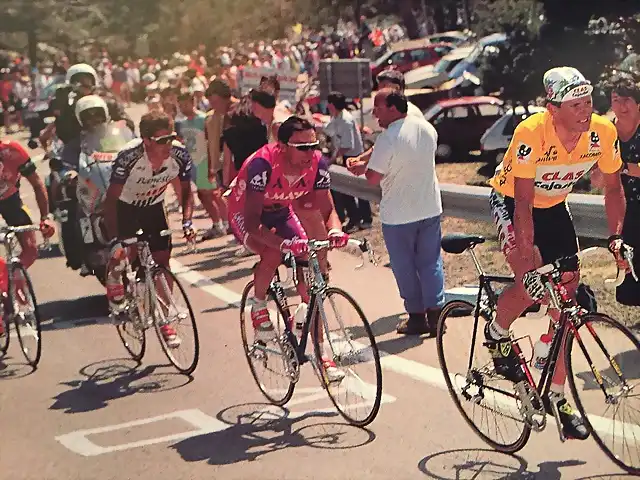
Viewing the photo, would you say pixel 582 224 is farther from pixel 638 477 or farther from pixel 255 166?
pixel 638 477

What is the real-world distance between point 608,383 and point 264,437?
2391mm

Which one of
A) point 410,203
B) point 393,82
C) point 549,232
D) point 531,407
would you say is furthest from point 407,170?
point 531,407

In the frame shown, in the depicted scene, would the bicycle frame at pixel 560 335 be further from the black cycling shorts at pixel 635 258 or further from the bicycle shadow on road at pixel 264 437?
the black cycling shorts at pixel 635 258

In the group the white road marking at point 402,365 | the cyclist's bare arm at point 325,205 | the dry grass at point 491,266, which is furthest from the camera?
the dry grass at point 491,266

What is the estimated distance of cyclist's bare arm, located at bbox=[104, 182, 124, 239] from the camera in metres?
9.16

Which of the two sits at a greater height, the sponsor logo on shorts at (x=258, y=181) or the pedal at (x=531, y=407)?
the sponsor logo on shorts at (x=258, y=181)

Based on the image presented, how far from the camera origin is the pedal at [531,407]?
6.19 m

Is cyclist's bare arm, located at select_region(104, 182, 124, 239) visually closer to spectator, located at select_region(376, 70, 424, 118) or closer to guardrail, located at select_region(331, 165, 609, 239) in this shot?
spectator, located at select_region(376, 70, 424, 118)

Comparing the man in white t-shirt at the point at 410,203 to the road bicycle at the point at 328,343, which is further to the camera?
the man in white t-shirt at the point at 410,203

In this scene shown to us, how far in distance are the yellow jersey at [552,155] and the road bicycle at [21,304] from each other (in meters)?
4.56

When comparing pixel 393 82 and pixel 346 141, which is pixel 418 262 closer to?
pixel 393 82

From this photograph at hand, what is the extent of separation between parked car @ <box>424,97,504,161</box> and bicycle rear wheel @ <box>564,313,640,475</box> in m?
18.7

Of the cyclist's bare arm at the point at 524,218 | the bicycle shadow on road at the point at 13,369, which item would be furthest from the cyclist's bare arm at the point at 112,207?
the cyclist's bare arm at the point at 524,218

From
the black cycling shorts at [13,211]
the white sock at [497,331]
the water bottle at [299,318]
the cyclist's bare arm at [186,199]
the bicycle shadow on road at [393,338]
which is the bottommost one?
the bicycle shadow on road at [393,338]
